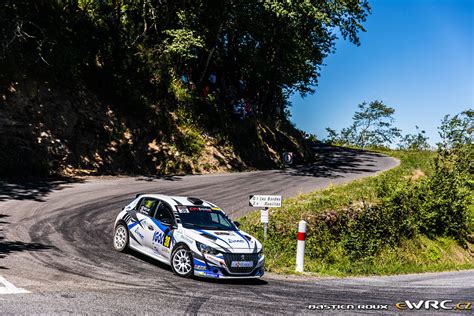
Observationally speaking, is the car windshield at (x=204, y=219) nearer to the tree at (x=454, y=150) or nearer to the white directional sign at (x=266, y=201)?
the white directional sign at (x=266, y=201)

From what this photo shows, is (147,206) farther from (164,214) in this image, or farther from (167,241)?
(167,241)

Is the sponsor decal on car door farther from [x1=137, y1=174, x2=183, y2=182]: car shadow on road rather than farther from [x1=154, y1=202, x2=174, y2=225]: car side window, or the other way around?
[x1=137, y1=174, x2=183, y2=182]: car shadow on road

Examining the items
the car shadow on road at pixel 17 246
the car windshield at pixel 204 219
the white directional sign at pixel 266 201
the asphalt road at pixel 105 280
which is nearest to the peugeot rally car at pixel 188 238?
the car windshield at pixel 204 219

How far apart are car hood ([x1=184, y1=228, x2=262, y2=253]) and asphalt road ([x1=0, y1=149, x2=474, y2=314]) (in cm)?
74

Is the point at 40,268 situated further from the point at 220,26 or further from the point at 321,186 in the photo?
the point at 220,26

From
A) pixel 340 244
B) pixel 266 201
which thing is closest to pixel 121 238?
pixel 266 201

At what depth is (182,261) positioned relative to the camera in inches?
397

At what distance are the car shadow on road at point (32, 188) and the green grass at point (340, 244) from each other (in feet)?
25.9

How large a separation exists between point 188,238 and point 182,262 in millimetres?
527

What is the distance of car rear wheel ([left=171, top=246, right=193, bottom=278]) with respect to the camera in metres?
9.92

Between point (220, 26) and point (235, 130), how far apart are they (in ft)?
22.8

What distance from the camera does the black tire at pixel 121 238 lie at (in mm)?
11789

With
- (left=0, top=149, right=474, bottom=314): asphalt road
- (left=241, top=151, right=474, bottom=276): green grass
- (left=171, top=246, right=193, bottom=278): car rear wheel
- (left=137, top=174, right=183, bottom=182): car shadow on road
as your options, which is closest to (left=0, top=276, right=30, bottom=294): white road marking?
(left=0, top=149, right=474, bottom=314): asphalt road

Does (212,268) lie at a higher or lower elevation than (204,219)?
lower
